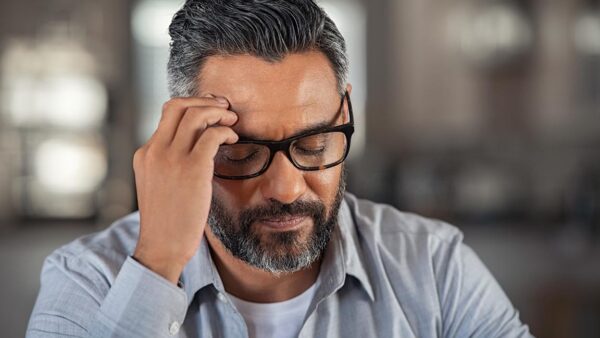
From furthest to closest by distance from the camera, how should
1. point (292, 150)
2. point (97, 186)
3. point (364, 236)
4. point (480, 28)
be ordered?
1. point (480, 28)
2. point (97, 186)
3. point (364, 236)
4. point (292, 150)

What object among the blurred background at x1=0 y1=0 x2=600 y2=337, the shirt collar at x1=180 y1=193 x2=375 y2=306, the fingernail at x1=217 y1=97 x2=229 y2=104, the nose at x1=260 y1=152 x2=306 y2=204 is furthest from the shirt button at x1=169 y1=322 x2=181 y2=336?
the blurred background at x1=0 y1=0 x2=600 y2=337

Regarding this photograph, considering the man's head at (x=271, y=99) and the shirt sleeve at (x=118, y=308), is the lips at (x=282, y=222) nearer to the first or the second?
the man's head at (x=271, y=99)

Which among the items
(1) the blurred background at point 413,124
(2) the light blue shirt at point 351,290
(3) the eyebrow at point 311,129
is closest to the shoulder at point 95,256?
(2) the light blue shirt at point 351,290

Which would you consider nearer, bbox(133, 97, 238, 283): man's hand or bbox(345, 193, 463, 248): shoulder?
bbox(133, 97, 238, 283): man's hand

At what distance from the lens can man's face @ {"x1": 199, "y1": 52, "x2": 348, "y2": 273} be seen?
124 centimetres

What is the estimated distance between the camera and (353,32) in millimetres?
5395

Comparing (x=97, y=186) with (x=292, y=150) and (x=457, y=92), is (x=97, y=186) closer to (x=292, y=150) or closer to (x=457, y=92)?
(x=457, y=92)

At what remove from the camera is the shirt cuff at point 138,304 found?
46.0 inches

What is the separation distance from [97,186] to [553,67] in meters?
3.12

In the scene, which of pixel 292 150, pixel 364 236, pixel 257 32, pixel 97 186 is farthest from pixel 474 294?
pixel 97 186

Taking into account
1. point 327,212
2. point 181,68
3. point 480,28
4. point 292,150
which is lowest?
point 327,212

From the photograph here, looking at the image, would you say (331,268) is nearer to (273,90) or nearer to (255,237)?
(255,237)

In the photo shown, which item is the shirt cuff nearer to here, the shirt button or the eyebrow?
the shirt button

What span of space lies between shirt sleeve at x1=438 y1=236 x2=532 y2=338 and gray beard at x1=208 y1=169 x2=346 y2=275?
0.26 meters
